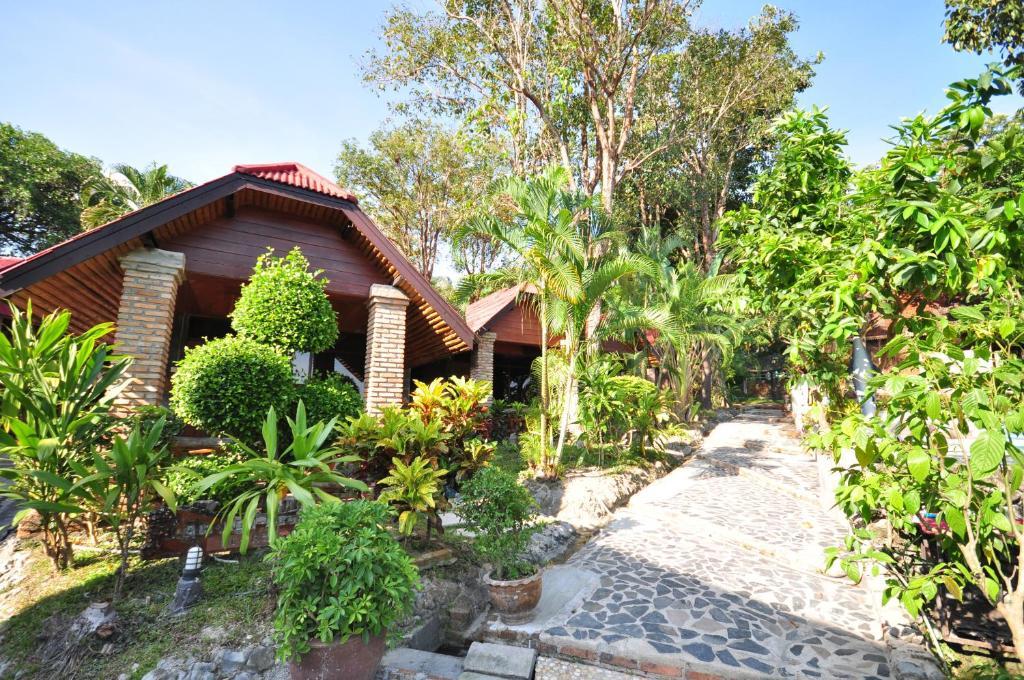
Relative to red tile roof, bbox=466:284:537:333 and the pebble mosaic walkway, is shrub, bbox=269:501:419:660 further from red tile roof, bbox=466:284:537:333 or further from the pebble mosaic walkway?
red tile roof, bbox=466:284:537:333

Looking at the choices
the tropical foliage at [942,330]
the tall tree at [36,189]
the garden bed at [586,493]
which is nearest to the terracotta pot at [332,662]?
the tropical foliage at [942,330]

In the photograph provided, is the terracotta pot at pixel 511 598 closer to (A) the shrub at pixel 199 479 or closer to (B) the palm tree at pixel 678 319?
(A) the shrub at pixel 199 479

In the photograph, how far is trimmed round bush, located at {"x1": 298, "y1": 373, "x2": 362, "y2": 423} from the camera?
22.4ft

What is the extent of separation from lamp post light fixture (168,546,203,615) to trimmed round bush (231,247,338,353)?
2.79m

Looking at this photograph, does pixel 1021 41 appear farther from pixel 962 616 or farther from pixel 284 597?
pixel 284 597

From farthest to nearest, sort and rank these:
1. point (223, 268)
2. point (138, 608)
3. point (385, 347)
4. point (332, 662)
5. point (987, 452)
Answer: point (385, 347) < point (223, 268) < point (138, 608) < point (332, 662) < point (987, 452)

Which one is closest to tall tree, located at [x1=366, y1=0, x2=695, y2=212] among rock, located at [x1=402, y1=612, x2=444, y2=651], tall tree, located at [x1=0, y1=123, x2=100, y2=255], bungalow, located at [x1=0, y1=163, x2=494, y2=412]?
bungalow, located at [x1=0, y1=163, x2=494, y2=412]

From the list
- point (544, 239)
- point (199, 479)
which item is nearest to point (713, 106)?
point (544, 239)

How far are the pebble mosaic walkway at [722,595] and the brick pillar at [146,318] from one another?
604 cm

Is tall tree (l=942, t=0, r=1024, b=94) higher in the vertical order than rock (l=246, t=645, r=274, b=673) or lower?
higher

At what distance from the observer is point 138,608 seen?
429cm

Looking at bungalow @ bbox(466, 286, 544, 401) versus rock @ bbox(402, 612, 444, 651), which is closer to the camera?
rock @ bbox(402, 612, 444, 651)

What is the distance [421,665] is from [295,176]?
24.5ft

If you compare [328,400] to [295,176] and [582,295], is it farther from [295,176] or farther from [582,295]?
[582,295]
